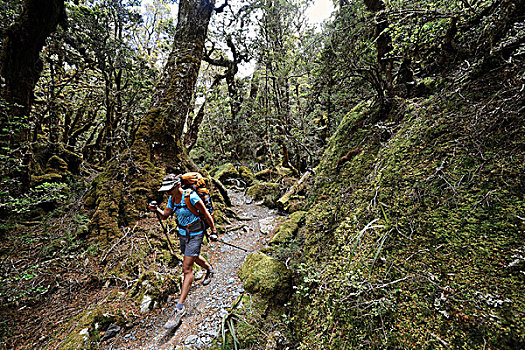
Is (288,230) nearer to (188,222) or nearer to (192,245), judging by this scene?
(192,245)

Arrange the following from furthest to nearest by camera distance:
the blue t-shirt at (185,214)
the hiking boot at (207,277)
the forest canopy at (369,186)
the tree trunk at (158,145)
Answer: the tree trunk at (158,145) < the hiking boot at (207,277) < the blue t-shirt at (185,214) < the forest canopy at (369,186)

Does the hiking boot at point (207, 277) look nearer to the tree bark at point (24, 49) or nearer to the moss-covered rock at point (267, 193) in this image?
the moss-covered rock at point (267, 193)

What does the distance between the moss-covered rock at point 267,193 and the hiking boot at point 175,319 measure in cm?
575

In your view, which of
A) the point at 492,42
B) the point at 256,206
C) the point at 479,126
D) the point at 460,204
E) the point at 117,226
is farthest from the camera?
the point at 256,206

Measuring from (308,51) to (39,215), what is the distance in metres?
10.1

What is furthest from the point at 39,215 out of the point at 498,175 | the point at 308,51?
the point at 498,175

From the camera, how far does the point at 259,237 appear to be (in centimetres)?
655

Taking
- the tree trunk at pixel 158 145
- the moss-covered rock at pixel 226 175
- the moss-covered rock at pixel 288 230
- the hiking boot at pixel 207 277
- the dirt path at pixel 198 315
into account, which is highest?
the tree trunk at pixel 158 145

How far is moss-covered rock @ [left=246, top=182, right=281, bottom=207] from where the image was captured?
908 centimetres

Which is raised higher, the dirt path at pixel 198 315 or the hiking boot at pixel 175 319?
the hiking boot at pixel 175 319

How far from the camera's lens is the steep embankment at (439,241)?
1.38 metres

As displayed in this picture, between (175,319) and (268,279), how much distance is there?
1.78m

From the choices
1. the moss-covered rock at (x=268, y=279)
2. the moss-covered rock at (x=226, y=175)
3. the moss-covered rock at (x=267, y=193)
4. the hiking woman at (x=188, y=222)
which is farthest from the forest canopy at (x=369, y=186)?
the moss-covered rock at (x=226, y=175)

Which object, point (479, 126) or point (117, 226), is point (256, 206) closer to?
point (117, 226)
